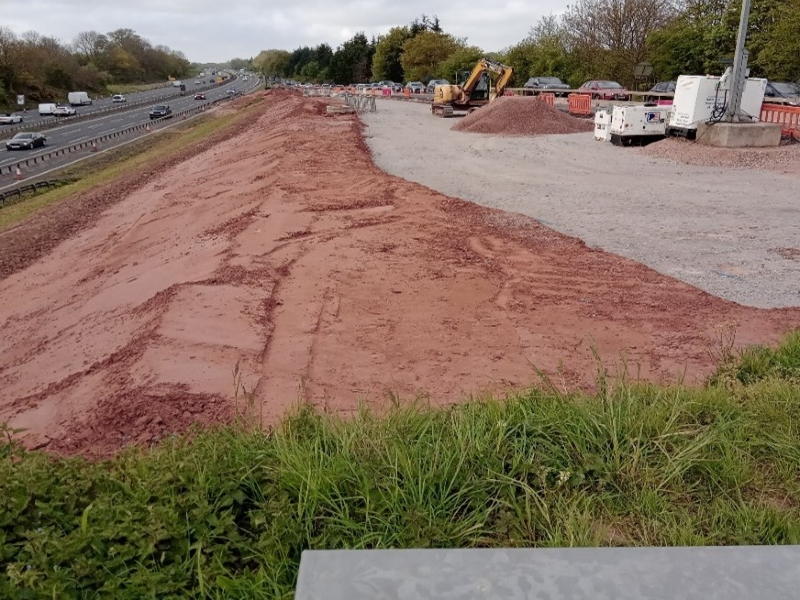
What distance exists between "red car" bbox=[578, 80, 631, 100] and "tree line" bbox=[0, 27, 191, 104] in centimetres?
7011

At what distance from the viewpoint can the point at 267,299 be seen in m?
9.48

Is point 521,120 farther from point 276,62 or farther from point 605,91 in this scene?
point 276,62

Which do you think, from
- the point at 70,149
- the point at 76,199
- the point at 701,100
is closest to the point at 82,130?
the point at 70,149

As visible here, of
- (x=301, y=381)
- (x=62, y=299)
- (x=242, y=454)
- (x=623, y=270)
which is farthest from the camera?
(x=62, y=299)

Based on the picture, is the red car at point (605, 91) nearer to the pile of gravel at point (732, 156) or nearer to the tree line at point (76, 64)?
the pile of gravel at point (732, 156)

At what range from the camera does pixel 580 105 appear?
3900 cm

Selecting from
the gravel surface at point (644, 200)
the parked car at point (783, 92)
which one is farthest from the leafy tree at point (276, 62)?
the gravel surface at point (644, 200)

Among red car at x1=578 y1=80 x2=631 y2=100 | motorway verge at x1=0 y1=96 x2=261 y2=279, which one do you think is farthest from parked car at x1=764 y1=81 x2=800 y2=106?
motorway verge at x1=0 y1=96 x2=261 y2=279

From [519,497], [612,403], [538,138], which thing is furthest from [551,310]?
[538,138]

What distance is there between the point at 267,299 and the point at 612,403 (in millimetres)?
5956

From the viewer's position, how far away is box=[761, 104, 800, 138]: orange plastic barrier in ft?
81.0

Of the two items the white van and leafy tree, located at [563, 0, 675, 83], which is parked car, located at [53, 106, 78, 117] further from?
leafy tree, located at [563, 0, 675, 83]

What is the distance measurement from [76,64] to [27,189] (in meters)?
94.5

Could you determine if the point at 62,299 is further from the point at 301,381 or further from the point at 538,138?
the point at 538,138
